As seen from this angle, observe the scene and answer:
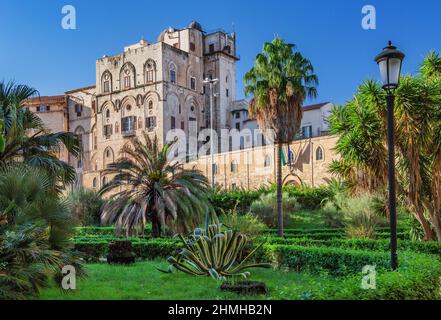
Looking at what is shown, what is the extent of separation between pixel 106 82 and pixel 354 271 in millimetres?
52715

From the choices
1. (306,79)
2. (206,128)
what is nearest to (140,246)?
(306,79)

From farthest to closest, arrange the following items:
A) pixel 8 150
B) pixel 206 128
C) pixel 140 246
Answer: pixel 206 128
pixel 140 246
pixel 8 150

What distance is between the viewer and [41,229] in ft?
27.2

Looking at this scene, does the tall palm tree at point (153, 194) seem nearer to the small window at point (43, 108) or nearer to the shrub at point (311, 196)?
the shrub at point (311, 196)

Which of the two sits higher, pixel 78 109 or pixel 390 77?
pixel 78 109

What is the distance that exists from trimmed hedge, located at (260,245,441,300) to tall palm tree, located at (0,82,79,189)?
238 inches

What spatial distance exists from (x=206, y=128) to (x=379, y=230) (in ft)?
124

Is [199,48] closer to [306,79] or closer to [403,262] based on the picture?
[306,79]

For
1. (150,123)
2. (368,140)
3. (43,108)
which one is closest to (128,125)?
(150,123)

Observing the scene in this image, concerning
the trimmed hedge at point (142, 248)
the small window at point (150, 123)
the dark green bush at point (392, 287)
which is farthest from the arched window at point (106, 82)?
the dark green bush at point (392, 287)

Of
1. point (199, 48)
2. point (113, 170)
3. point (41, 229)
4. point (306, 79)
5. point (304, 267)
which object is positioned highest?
point (199, 48)

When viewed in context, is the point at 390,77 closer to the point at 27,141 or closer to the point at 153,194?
the point at 27,141

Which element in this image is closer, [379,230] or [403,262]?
[403,262]

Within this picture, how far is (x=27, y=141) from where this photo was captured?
13.0 metres
